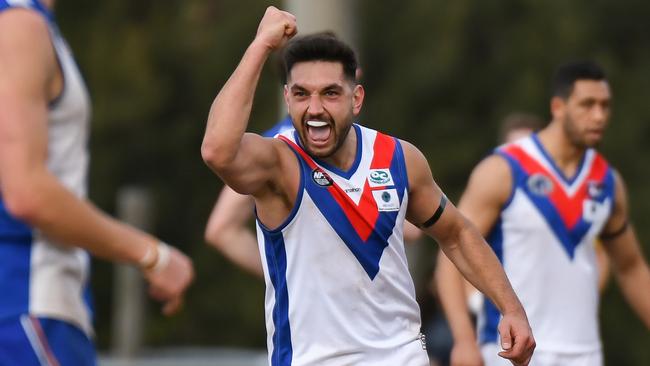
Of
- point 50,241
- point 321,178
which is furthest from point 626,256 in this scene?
point 50,241

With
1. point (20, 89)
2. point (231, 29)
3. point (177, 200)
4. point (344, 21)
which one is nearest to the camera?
point (20, 89)

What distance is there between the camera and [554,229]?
7.34 metres

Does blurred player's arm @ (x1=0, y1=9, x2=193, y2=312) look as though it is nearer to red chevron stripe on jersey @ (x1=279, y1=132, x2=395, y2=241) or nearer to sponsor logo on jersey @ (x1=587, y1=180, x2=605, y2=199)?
red chevron stripe on jersey @ (x1=279, y1=132, x2=395, y2=241)

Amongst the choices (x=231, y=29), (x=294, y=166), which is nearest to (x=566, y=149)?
(x=294, y=166)

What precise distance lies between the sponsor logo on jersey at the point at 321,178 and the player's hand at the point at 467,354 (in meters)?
1.79

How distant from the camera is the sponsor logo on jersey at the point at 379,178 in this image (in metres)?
5.46

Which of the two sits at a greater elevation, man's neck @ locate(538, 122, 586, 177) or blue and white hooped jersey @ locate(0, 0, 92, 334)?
blue and white hooped jersey @ locate(0, 0, 92, 334)

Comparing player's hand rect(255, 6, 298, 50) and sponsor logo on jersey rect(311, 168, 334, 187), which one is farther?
sponsor logo on jersey rect(311, 168, 334, 187)

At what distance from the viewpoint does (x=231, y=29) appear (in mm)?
23422

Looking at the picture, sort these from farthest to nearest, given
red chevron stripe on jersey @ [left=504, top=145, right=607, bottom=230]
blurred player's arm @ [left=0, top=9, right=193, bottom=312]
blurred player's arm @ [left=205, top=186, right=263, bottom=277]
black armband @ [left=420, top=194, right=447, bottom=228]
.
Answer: blurred player's arm @ [left=205, top=186, right=263, bottom=277] → red chevron stripe on jersey @ [left=504, top=145, right=607, bottom=230] → black armband @ [left=420, top=194, right=447, bottom=228] → blurred player's arm @ [left=0, top=9, right=193, bottom=312]

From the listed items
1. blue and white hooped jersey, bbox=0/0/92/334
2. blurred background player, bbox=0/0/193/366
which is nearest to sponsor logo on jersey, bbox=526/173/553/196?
blurred background player, bbox=0/0/193/366

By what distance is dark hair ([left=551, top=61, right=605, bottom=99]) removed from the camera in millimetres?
7734

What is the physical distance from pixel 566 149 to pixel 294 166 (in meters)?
2.70

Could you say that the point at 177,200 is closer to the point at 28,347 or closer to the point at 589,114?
the point at 589,114
